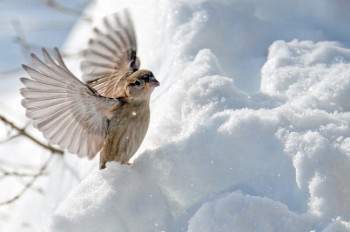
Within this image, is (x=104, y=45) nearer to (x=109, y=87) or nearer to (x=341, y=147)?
(x=109, y=87)

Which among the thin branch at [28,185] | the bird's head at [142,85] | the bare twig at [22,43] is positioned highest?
the bare twig at [22,43]

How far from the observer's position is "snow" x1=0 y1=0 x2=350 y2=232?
2.07 m

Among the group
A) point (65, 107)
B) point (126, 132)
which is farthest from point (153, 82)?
point (65, 107)

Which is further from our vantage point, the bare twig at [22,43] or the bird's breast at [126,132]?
the bare twig at [22,43]

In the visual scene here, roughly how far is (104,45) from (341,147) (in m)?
1.13

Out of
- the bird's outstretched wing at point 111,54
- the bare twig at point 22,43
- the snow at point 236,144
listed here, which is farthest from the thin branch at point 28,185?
the bare twig at point 22,43

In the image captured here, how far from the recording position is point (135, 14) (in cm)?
340

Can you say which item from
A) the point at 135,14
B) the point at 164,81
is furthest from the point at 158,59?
the point at 135,14

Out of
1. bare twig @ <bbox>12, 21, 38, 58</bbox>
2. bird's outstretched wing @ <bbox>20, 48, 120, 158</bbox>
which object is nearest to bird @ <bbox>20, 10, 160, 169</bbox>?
bird's outstretched wing @ <bbox>20, 48, 120, 158</bbox>

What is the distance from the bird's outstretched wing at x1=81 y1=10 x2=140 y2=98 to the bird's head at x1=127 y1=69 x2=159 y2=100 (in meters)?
0.33

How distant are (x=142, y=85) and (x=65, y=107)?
10.5 inches

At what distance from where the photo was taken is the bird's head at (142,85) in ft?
8.55

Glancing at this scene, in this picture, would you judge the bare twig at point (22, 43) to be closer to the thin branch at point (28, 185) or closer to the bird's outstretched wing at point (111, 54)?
the thin branch at point (28, 185)

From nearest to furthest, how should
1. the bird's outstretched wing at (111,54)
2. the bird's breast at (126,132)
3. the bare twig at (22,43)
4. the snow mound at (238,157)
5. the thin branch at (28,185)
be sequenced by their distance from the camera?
the snow mound at (238,157), the bird's breast at (126,132), the bird's outstretched wing at (111,54), the thin branch at (28,185), the bare twig at (22,43)
